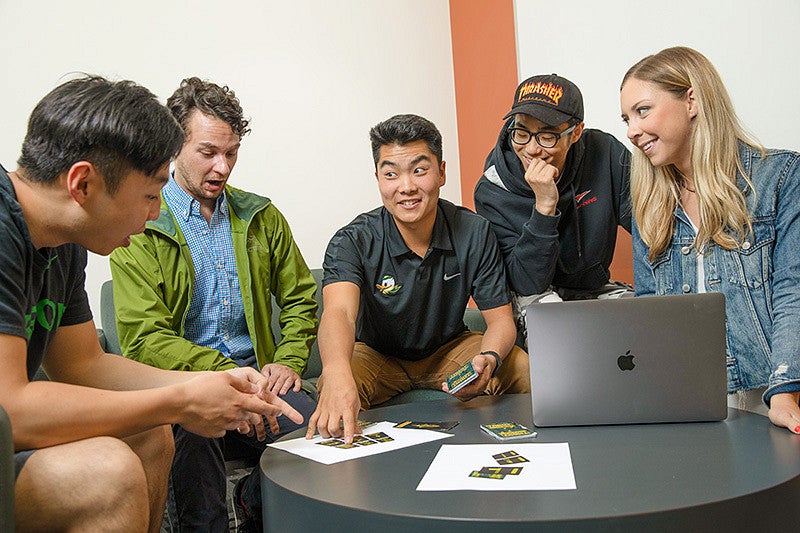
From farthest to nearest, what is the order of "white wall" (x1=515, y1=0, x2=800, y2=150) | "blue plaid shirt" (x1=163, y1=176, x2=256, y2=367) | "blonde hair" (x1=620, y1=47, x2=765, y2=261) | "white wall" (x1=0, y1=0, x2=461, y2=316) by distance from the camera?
"white wall" (x1=0, y1=0, x2=461, y2=316) → "white wall" (x1=515, y1=0, x2=800, y2=150) → "blue plaid shirt" (x1=163, y1=176, x2=256, y2=367) → "blonde hair" (x1=620, y1=47, x2=765, y2=261)

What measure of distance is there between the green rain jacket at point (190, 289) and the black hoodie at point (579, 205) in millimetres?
756

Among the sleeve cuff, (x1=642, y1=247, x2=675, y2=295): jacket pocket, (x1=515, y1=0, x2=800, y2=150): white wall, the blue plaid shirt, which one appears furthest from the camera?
(x1=515, y1=0, x2=800, y2=150): white wall

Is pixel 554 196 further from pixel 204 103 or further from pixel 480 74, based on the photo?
pixel 480 74

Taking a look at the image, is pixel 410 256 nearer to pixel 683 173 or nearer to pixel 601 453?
pixel 683 173

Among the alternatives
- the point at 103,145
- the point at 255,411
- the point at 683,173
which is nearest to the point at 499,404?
the point at 255,411

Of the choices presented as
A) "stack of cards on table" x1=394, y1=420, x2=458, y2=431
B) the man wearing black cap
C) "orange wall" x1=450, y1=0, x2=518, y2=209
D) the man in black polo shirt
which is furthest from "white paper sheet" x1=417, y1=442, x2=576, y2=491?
"orange wall" x1=450, y1=0, x2=518, y2=209

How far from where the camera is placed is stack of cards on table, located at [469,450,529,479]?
1.26 metres

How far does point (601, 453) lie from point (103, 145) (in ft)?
3.62

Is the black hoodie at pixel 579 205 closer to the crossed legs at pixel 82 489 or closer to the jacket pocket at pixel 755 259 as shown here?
the jacket pocket at pixel 755 259

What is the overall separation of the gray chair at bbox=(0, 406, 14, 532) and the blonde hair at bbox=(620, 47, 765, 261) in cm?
168

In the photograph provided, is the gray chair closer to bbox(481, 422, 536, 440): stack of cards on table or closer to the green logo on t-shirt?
the green logo on t-shirt

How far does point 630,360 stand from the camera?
1557 millimetres

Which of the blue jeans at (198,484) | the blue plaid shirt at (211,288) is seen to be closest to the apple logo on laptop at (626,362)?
the blue jeans at (198,484)

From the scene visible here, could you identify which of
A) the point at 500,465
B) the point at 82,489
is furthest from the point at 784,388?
the point at 82,489
